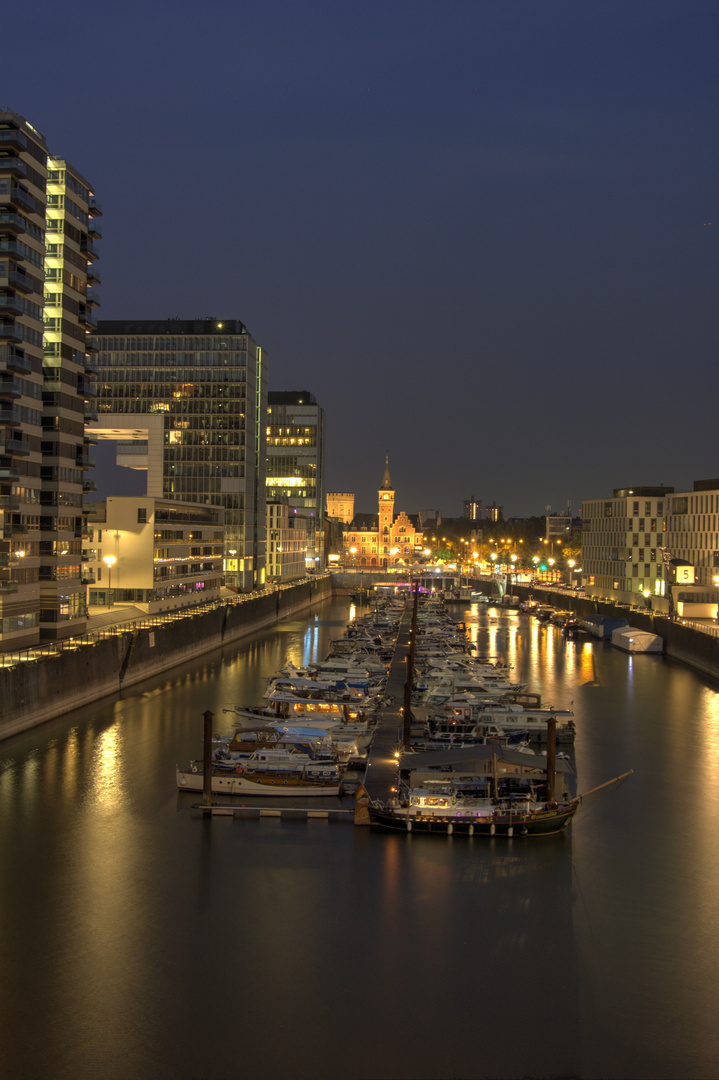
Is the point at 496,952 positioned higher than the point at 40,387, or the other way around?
the point at 40,387

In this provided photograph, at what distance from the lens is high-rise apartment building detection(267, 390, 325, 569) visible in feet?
561

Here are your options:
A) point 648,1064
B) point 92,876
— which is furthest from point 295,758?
point 648,1064

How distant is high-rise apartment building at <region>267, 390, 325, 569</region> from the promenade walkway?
4424 inches

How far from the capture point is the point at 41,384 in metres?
48.5

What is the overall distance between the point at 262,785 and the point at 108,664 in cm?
2113

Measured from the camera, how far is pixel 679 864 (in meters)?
27.7

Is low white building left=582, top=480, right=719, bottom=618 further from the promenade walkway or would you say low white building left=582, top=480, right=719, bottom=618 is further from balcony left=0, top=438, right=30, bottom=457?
balcony left=0, top=438, right=30, bottom=457

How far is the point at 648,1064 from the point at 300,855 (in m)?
12.2

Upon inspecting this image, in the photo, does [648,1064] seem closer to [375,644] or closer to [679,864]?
[679,864]

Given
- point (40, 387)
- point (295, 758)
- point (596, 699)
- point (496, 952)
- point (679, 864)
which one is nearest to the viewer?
point (496, 952)

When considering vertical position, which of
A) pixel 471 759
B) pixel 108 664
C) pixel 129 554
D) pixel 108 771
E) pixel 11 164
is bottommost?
pixel 108 771

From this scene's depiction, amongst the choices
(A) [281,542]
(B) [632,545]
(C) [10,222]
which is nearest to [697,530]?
(B) [632,545]

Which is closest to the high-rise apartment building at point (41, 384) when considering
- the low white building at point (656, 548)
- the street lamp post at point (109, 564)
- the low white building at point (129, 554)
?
the low white building at point (129, 554)

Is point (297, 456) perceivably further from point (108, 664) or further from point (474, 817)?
point (474, 817)
